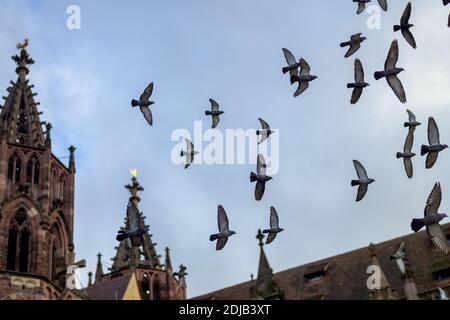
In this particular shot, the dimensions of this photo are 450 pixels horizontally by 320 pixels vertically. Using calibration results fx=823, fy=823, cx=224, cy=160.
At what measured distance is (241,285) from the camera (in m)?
42.2

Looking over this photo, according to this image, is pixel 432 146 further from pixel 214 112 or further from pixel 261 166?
pixel 214 112

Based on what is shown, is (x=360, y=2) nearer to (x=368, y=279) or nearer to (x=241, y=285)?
(x=368, y=279)

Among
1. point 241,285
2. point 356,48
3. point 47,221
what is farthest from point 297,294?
point 356,48

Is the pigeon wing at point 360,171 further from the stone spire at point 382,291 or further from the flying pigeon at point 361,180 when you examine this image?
the stone spire at point 382,291

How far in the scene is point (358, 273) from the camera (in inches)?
1455

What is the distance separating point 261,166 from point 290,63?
4.81 feet

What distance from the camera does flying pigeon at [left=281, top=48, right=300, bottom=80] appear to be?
1048 centimetres

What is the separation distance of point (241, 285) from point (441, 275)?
12099 millimetres

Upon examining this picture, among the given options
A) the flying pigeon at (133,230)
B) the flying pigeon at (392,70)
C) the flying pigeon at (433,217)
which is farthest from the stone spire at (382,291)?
the flying pigeon at (133,230)

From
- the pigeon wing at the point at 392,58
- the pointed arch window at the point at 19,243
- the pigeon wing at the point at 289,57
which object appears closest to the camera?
the pigeon wing at the point at 392,58

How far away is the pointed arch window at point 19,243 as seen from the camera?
119ft

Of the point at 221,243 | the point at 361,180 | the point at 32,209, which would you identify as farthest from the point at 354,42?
the point at 32,209

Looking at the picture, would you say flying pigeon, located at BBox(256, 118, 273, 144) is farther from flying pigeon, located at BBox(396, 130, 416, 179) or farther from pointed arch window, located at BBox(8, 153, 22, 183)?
pointed arch window, located at BBox(8, 153, 22, 183)

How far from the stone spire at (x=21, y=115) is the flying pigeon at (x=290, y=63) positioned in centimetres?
3143
